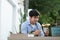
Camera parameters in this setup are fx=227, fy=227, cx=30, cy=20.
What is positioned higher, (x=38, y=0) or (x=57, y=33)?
(x=38, y=0)

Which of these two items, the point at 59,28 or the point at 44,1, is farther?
the point at 44,1

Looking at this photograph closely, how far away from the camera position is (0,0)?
4.08 metres

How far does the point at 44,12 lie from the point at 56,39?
18116 millimetres

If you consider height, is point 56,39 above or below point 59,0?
below

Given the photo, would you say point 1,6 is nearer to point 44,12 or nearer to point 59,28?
point 59,28

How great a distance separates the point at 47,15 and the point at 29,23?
1617 cm

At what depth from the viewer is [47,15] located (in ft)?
65.4

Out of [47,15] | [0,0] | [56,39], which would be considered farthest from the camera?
[47,15]

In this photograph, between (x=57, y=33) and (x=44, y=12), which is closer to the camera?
(x=57, y=33)

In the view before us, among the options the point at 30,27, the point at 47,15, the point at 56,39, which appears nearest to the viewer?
the point at 56,39

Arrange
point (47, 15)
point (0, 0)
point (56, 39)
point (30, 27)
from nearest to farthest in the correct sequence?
point (56, 39) → point (30, 27) → point (0, 0) → point (47, 15)

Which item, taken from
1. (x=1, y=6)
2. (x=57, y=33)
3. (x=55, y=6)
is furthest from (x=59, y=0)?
(x=57, y=33)

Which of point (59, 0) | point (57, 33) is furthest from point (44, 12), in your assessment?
point (57, 33)

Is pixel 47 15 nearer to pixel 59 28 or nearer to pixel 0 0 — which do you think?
pixel 0 0
